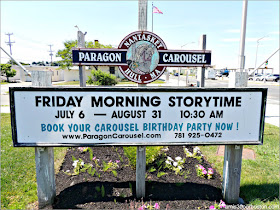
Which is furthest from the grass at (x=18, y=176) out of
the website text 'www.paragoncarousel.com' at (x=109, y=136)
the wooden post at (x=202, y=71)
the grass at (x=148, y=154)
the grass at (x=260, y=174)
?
the grass at (x=260, y=174)

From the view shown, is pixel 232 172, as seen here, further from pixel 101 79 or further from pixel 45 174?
pixel 101 79

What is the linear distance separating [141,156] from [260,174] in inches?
95.4

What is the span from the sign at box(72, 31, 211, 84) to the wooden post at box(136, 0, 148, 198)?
0.16 m

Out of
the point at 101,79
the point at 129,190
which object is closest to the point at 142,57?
the point at 129,190

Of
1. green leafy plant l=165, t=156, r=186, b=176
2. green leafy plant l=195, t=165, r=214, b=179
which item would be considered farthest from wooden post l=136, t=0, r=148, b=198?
green leafy plant l=195, t=165, r=214, b=179

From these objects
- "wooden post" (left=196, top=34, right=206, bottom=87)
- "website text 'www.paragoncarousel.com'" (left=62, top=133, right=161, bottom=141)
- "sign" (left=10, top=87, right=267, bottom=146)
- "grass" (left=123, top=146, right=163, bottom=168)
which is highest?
"wooden post" (left=196, top=34, right=206, bottom=87)

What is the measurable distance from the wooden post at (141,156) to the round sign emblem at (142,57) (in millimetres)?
145

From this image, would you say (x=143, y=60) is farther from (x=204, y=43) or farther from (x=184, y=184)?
(x=184, y=184)

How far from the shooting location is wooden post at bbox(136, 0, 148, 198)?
2920 millimetres

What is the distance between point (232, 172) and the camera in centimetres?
310

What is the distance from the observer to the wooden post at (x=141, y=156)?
292 cm

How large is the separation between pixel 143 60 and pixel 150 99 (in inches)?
23.3

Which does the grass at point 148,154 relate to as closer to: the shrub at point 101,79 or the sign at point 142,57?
the sign at point 142,57

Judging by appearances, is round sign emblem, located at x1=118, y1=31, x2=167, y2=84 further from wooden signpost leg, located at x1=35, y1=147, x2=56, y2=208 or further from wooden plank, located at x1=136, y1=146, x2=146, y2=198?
wooden signpost leg, located at x1=35, y1=147, x2=56, y2=208
